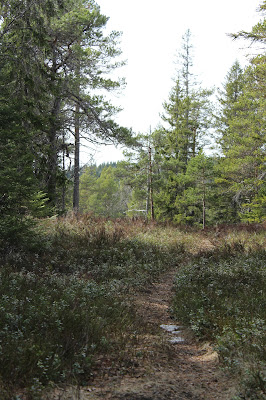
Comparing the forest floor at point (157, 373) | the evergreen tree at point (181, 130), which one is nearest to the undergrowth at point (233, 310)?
the forest floor at point (157, 373)

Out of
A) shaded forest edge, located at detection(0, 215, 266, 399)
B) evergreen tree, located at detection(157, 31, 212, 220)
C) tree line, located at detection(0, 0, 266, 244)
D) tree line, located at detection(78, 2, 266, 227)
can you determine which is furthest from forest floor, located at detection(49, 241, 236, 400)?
evergreen tree, located at detection(157, 31, 212, 220)

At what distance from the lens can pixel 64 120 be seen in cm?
2047

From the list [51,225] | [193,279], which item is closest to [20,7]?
[51,225]

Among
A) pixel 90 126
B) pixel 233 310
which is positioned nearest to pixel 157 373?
pixel 233 310

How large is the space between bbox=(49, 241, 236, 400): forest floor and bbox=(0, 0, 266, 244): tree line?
15.9ft

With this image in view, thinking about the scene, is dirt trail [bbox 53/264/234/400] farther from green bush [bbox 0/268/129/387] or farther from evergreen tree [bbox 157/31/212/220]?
evergreen tree [bbox 157/31/212/220]

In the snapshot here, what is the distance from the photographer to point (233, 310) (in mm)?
5469

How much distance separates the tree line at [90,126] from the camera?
9.48 meters

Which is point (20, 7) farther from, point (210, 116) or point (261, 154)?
point (210, 116)

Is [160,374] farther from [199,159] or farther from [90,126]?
[199,159]


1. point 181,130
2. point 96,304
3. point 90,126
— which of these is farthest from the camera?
point 181,130

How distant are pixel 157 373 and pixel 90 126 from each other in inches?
742

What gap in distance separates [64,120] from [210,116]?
21.8 metres

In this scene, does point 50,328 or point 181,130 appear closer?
point 50,328
